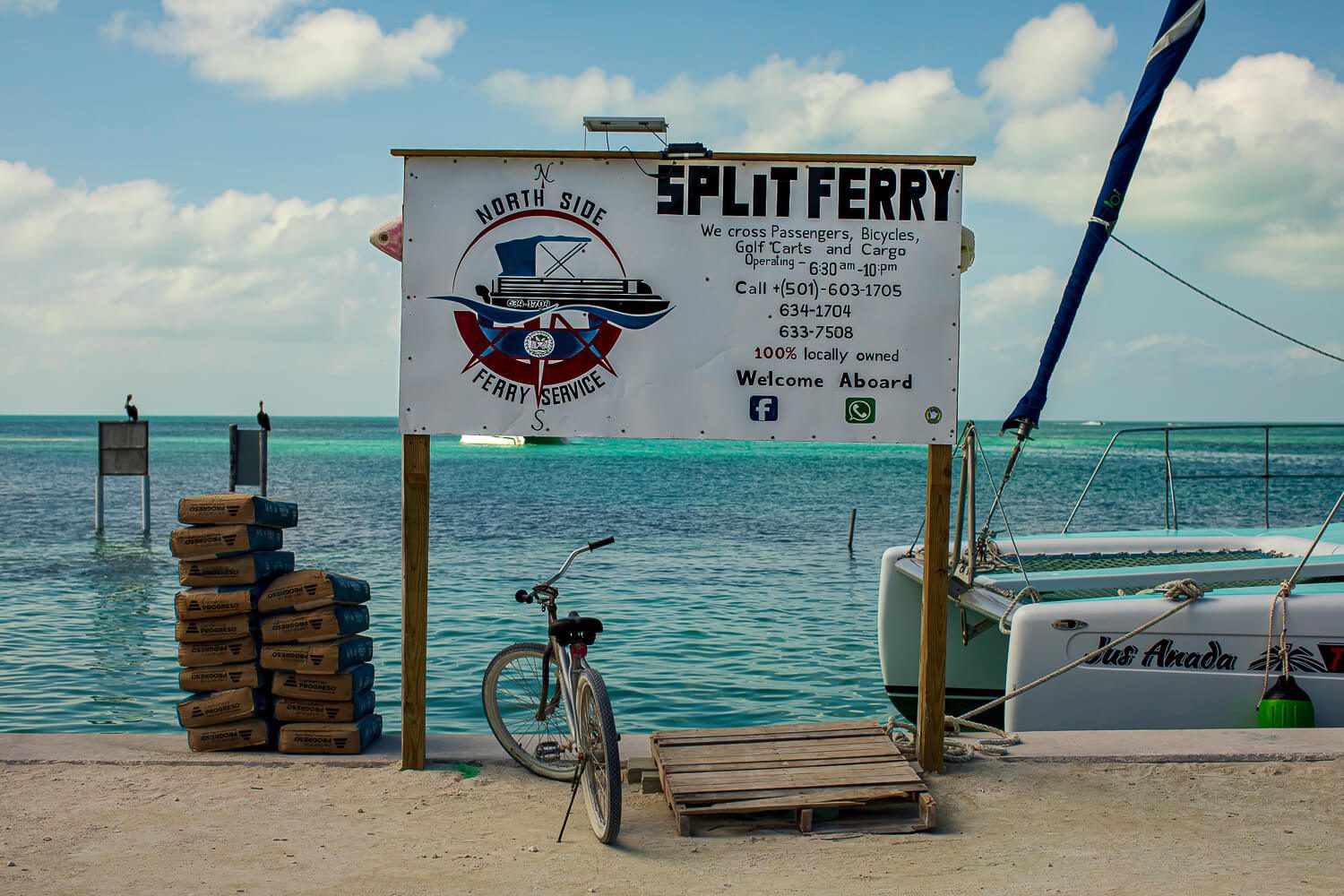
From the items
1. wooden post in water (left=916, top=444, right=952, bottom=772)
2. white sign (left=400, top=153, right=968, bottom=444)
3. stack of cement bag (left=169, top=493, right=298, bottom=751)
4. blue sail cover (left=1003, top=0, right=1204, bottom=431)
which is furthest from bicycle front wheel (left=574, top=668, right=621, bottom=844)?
blue sail cover (left=1003, top=0, right=1204, bottom=431)

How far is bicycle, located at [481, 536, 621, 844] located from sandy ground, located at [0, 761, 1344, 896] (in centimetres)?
16

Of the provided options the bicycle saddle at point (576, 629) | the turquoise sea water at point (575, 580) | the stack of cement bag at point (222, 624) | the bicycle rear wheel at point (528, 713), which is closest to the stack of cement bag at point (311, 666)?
the stack of cement bag at point (222, 624)

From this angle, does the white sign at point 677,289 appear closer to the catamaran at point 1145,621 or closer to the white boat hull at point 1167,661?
the catamaran at point 1145,621

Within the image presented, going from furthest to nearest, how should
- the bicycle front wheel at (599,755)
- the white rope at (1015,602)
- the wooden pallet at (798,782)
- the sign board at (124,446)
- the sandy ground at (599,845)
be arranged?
the sign board at (124,446)
the white rope at (1015,602)
the wooden pallet at (798,782)
the bicycle front wheel at (599,755)
the sandy ground at (599,845)

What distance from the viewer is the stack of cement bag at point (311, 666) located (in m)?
6.73

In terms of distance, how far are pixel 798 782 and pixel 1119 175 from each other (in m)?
6.46

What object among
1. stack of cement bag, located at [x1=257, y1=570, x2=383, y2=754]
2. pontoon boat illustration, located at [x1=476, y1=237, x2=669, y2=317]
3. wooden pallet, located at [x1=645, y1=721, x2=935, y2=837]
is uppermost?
pontoon boat illustration, located at [x1=476, y1=237, x2=669, y2=317]

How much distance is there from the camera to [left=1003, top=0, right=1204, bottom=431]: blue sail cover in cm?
977

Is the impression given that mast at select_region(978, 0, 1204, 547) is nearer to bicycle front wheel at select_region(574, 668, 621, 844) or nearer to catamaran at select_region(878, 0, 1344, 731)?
catamaran at select_region(878, 0, 1344, 731)

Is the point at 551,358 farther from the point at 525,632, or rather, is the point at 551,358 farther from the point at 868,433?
the point at 525,632

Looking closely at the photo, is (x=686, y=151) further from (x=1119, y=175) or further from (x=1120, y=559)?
(x=1120, y=559)

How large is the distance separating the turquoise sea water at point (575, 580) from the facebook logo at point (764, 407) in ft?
15.5

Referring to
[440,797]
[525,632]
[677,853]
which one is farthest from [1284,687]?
[525,632]

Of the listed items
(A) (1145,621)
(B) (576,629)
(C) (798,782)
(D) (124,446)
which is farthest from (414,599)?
(D) (124,446)
